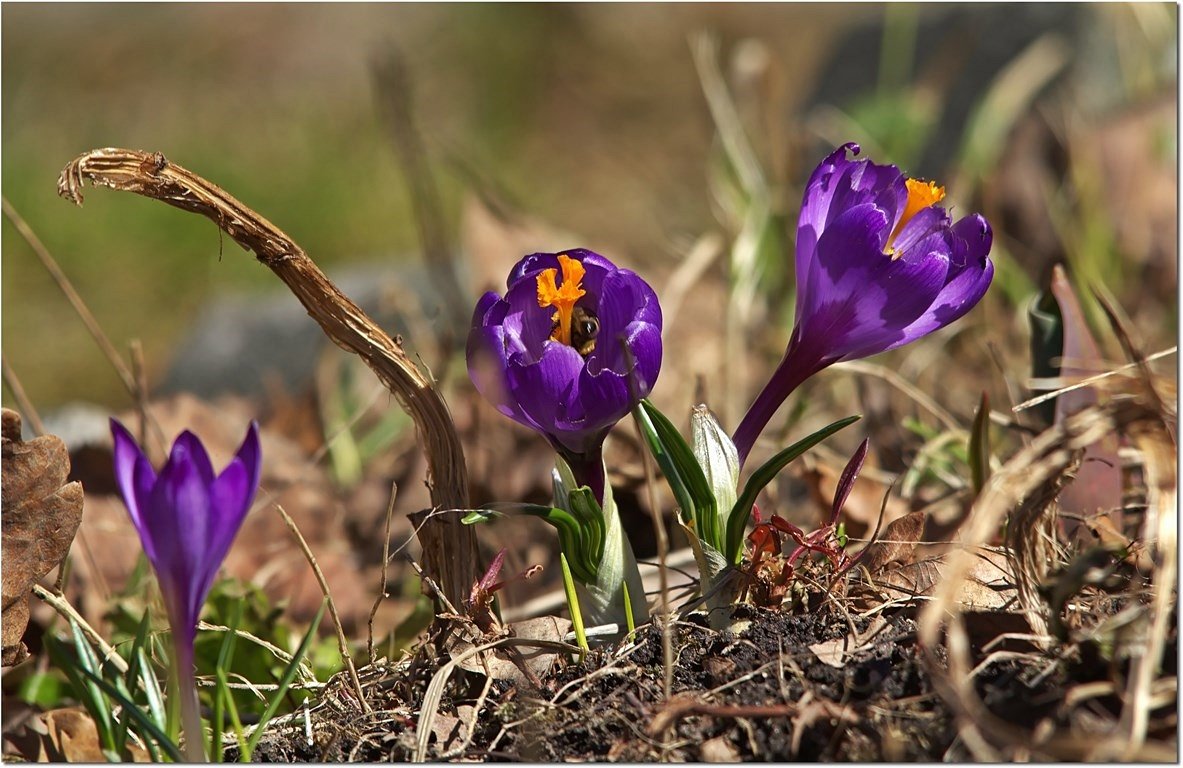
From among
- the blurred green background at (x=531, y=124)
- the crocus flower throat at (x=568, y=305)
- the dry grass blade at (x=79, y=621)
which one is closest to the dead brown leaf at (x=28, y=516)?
the dry grass blade at (x=79, y=621)

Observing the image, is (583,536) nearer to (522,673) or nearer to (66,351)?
(522,673)

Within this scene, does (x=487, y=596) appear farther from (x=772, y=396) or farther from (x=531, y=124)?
(x=531, y=124)

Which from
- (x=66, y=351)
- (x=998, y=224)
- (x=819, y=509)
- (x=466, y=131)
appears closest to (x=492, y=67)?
(x=466, y=131)

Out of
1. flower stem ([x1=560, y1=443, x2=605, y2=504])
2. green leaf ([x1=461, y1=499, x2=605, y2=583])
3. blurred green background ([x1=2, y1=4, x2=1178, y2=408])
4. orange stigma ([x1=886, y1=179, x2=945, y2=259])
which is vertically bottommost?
green leaf ([x1=461, y1=499, x2=605, y2=583])

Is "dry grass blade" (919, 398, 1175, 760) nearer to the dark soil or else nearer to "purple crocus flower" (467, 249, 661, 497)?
the dark soil

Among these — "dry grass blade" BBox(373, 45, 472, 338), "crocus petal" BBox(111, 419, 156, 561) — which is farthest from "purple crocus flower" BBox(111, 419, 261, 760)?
"dry grass blade" BBox(373, 45, 472, 338)

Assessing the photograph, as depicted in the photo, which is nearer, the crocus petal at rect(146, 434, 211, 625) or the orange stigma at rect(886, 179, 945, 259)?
the crocus petal at rect(146, 434, 211, 625)

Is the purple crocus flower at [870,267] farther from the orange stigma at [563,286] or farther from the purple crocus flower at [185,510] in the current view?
the purple crocus flower at [185,510]
